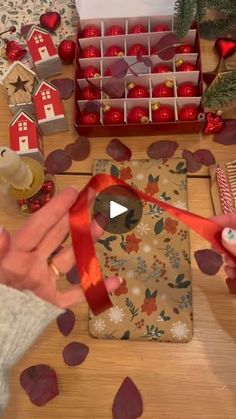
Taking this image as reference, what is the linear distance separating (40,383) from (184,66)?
0.60 metres

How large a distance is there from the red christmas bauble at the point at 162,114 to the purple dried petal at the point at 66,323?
1.20 feet

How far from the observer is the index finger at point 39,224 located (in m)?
0.63

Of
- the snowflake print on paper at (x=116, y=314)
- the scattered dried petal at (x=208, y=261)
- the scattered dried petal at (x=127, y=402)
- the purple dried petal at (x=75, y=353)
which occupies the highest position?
the scattered dried petal at (x=208, y=261)

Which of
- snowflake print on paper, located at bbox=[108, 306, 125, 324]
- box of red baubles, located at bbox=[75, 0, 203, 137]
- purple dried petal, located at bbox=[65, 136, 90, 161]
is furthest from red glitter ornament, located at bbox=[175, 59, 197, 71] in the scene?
snowflake print on paper, located at bbox=[108, 306, 125, 324]

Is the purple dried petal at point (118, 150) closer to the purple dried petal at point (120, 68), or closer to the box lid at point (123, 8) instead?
the purple dried petal at point (120, 68)

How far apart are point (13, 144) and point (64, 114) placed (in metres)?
0.12

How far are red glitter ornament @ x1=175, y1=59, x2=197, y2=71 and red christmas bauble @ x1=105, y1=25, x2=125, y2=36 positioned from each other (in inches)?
5.0

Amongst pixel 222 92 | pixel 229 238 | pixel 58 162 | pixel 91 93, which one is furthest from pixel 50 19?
pixel 229 238

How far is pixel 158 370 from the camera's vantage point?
73 cm

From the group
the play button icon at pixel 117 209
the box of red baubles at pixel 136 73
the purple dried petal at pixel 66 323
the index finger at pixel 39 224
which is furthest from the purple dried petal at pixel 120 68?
the purple dried petal at pixel 66 323

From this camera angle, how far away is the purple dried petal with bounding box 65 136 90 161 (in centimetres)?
88

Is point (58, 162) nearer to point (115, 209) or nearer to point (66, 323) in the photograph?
point (115, 209)

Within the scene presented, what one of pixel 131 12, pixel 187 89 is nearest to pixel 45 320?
pixel 187 89

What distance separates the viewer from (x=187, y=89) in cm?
86
